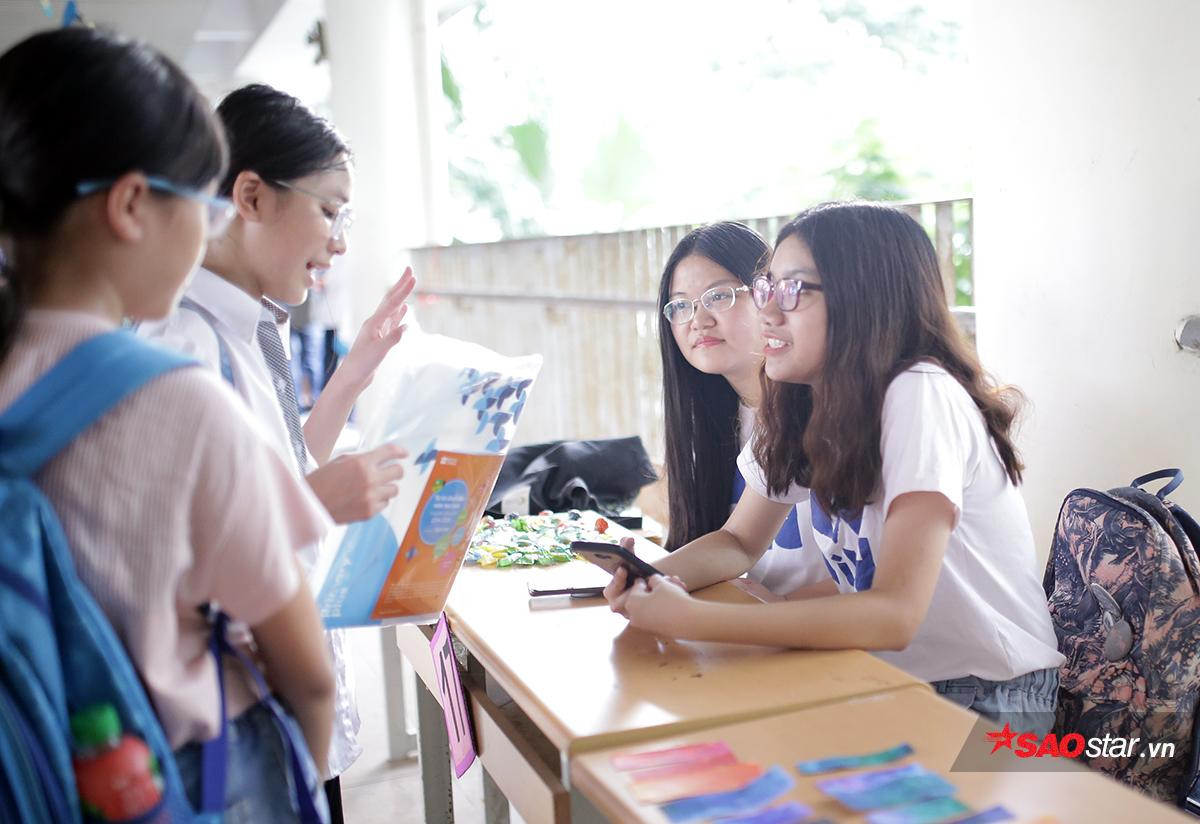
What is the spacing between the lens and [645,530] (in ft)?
8.30

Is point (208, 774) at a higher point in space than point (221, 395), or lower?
lower

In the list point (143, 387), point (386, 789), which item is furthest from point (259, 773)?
point (386, 789)

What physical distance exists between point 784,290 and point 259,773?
3.59 ft

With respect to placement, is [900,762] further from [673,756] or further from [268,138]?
[268,138]

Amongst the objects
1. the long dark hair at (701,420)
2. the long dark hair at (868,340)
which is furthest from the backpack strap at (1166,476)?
the long dark hair at (701,420)

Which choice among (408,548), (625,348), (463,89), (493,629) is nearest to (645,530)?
(493,629)

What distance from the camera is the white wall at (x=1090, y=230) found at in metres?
1.92

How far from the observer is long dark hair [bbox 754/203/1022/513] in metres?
1.66

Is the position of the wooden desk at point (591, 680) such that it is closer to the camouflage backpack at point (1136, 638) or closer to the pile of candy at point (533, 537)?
the pile of candy at point (533, 537)

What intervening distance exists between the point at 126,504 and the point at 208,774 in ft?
0.85

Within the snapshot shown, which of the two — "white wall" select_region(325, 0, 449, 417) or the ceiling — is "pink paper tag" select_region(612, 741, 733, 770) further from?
the ceiling

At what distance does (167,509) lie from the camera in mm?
893

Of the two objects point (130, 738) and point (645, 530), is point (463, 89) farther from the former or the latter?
point (130, 738)

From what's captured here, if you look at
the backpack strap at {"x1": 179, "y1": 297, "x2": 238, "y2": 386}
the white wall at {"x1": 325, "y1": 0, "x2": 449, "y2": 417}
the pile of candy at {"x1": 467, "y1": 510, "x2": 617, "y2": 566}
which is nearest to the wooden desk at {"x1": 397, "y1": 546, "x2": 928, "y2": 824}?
the pile of candy at {"x1": 467, "y1": 510, "x2": 617, "y2": 566}
